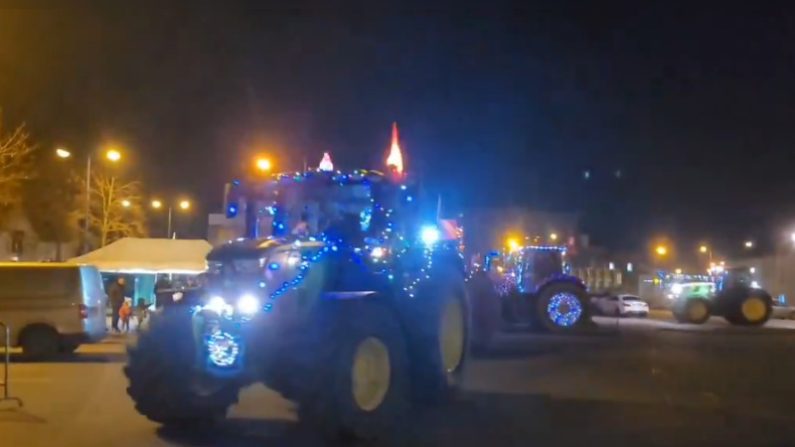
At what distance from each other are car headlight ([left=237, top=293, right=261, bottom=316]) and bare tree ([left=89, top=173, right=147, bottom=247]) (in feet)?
132

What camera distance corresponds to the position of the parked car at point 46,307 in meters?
22.4

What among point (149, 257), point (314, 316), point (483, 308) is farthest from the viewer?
point (149, 257)

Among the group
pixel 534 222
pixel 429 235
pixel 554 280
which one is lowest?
pixel 554 280

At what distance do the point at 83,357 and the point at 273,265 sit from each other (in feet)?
39.9

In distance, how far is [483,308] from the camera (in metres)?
18.6

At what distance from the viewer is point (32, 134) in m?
50.8

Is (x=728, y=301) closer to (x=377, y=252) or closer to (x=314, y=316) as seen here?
(x=377, y=252)

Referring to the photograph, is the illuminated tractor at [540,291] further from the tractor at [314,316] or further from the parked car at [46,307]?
the tractor at [314,316]

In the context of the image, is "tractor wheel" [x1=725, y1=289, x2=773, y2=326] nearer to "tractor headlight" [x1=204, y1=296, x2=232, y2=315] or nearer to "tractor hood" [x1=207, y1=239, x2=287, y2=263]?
"tractor hood" [x1=207, y1=239, x2=287, y2=263]

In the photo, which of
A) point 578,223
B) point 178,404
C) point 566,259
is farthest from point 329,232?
point 578,223

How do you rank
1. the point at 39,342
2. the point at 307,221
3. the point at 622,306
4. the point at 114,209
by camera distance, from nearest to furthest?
the point at 307,221
the point at 39,342
the point at 622,306
the point at 114,209

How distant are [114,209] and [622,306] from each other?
26.1 meters

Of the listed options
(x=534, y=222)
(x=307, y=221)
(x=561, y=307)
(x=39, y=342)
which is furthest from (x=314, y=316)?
(x=534, y=222)

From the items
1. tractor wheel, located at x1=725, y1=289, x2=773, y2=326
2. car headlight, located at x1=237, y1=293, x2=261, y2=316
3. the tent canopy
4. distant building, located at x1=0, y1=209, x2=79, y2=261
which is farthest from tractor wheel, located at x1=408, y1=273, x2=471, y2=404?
distant building, located at x1=0, y1=209, x2=79, y2=261
